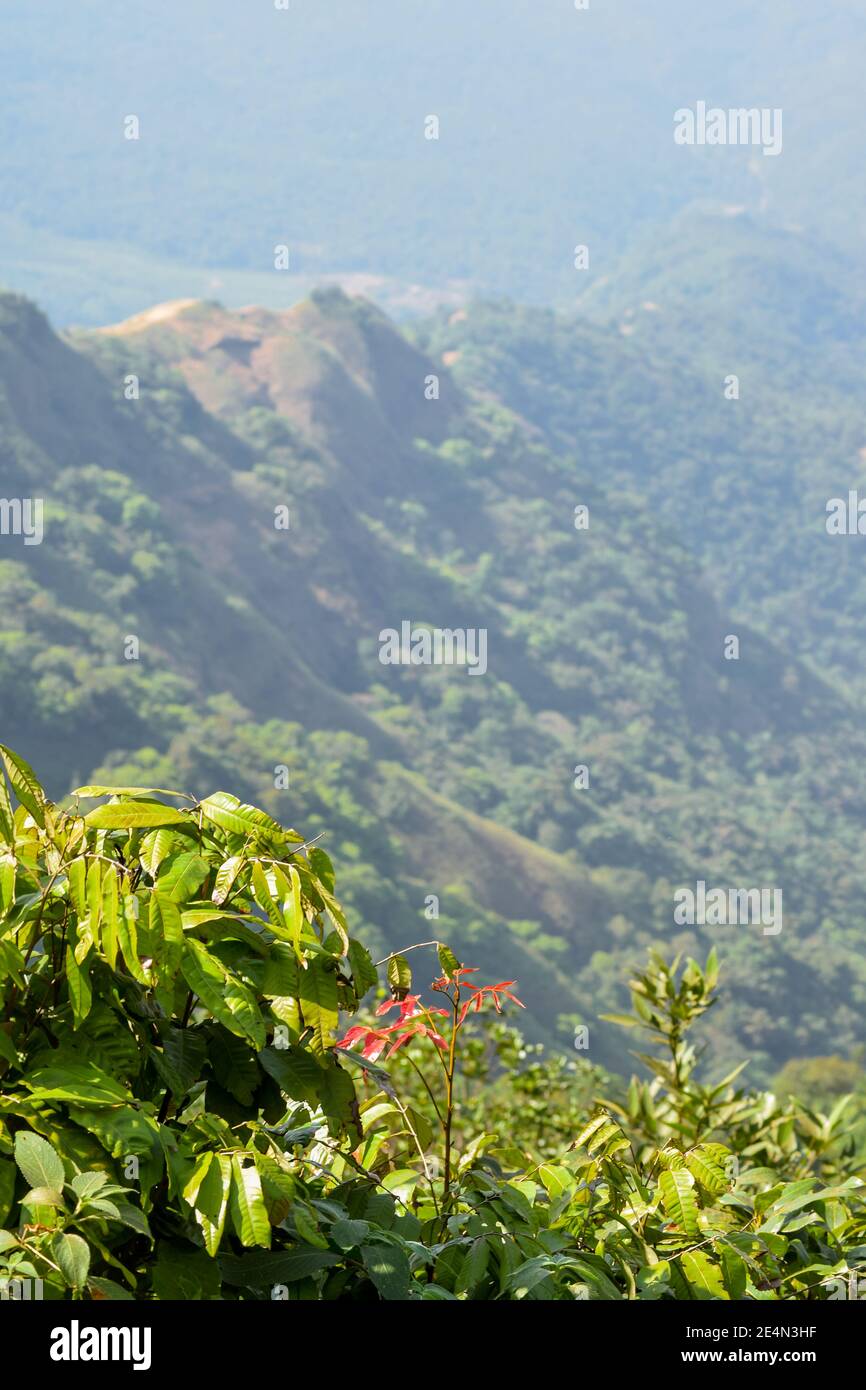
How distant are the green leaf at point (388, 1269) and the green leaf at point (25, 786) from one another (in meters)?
0.48

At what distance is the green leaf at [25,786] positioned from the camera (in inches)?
48.6

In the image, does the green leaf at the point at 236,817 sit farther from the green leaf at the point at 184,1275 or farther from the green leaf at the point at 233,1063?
the green leaf at the point at 184,1275

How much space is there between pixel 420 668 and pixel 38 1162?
51.7m

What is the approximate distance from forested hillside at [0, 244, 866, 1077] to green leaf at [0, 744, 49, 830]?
2657 cm

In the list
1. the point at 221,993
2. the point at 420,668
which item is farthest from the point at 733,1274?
the point at 420,668

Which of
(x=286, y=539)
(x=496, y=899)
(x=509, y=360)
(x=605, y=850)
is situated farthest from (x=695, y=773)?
(x=509, y=360)

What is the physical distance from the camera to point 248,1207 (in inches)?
44.8

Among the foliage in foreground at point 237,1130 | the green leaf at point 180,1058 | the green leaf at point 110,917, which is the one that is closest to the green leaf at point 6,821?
the foliage in foreground at point 237,1130

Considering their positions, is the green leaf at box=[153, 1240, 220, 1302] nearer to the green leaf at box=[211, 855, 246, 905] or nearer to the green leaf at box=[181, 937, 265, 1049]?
the green leaf at box=[181, 937, 265, 1049]

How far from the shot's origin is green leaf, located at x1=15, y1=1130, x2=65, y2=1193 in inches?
43.7

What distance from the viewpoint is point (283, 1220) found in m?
1.20

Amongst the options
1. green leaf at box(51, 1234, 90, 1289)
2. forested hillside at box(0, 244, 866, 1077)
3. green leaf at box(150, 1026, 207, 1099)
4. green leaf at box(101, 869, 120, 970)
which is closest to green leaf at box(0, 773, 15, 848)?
green leaf at box(101, 869, 120, 970)

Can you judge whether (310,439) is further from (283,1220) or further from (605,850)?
(283,1220)

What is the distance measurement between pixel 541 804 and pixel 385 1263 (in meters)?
46.3
